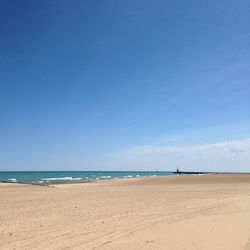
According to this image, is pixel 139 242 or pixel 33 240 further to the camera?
pixel 33 240

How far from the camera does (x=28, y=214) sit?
40.4 ft

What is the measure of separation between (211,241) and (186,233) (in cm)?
114

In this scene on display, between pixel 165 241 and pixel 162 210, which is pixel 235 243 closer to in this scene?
pixel 165 241

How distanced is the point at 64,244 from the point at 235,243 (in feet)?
16.2

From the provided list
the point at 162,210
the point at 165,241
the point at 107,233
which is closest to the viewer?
the point at 165,241

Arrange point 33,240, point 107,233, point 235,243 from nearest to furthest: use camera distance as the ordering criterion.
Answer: point 235,243 → point 33,240 → point 107,233

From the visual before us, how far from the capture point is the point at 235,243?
6816 mm

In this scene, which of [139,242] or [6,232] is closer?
[139,242]

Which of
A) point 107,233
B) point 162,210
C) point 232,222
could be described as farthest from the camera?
point 162,210

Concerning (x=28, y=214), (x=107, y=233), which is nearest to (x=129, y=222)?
(x=107, y=233)

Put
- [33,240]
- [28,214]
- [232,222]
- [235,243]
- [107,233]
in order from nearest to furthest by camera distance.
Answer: [235,243], [33,240], [107,233], [232,222], [28,214]

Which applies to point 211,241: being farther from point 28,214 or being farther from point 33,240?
point 28,214

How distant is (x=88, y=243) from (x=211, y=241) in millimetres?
3638

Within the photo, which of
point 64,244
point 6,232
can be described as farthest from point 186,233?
point 6,232
